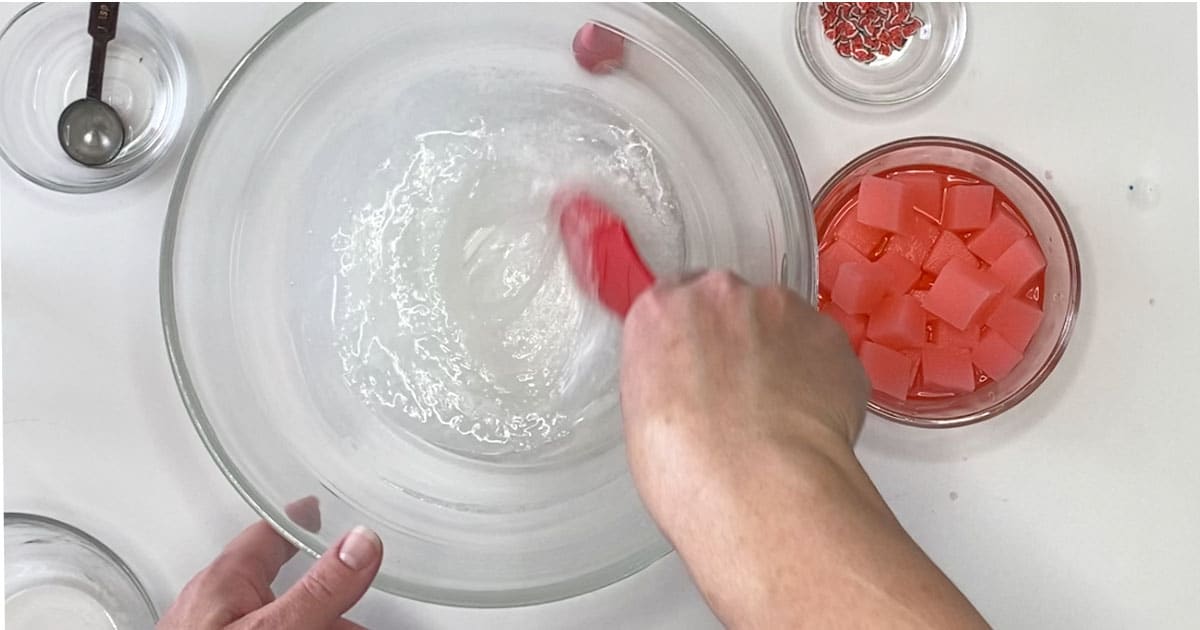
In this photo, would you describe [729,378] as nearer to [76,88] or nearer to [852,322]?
[852,322]

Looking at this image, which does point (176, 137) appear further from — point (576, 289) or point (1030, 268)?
point (1030, 268)

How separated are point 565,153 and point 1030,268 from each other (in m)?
0.39

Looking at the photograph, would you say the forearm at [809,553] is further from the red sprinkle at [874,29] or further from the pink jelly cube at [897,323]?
the red sprinkle at [874,29]

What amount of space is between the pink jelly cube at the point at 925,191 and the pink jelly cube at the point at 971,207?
13mm

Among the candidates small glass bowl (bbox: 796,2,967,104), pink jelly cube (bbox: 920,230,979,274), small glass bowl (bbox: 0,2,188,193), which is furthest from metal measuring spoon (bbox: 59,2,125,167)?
pink jelly cube (bbox: 920,230,979,274)

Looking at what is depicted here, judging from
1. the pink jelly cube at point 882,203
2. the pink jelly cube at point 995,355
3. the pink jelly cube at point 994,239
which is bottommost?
the pink jelly cube at point 995,355

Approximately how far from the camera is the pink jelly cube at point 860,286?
784 mm

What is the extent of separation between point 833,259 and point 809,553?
306 millimetres

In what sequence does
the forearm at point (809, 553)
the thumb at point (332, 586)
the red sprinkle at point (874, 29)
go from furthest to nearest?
the red sprinkle at point (874, 29) < the thumb at point (332, 586) < the forearm at point (809, 553)

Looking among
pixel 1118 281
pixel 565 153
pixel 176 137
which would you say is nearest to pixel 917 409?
pixel 1118 281

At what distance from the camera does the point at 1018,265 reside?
799mm

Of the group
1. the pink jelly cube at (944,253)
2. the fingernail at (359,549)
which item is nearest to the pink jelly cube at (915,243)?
the pink jelly cube at (944,253)

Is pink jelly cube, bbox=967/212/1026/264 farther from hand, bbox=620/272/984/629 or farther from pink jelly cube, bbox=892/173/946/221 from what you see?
hand, bbox=620/272/984/629

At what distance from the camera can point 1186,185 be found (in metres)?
0.85
